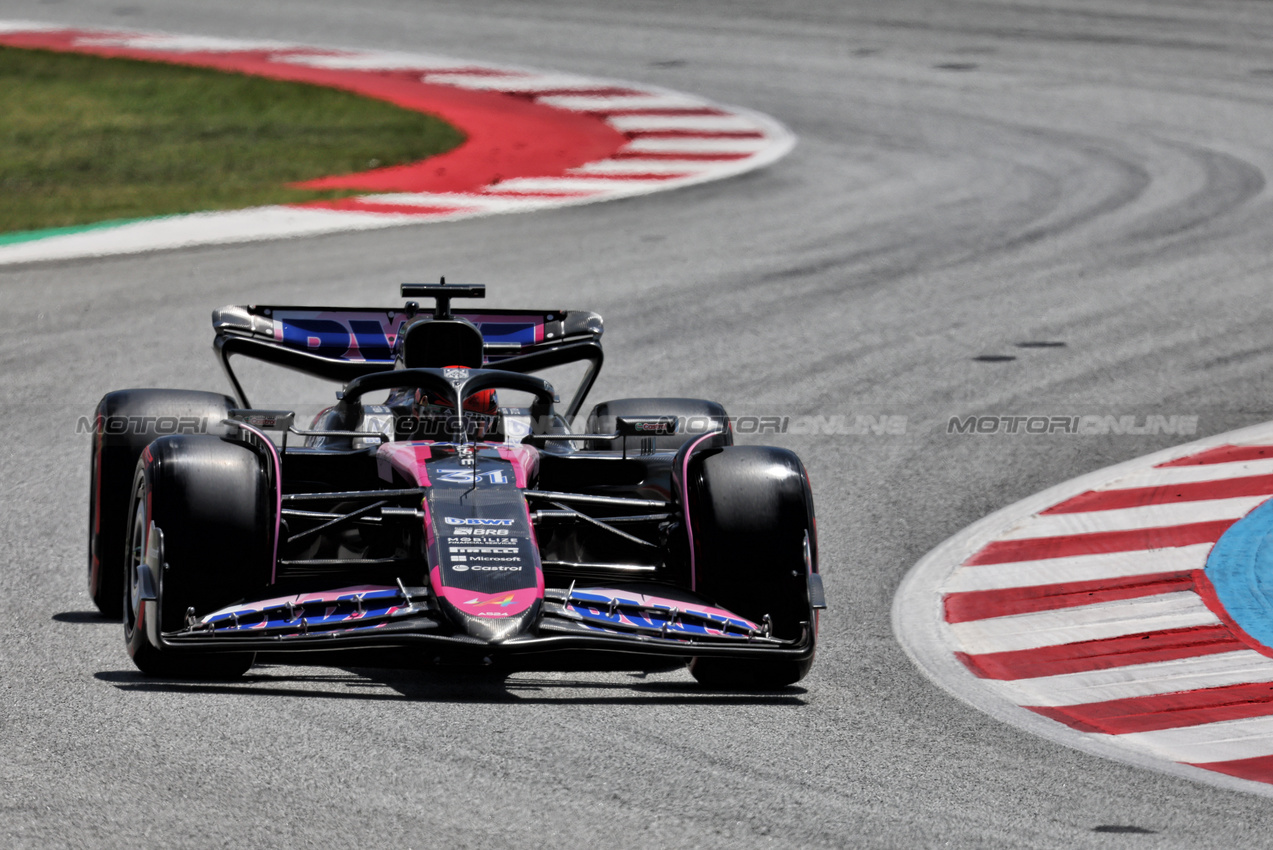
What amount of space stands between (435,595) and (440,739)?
549mm

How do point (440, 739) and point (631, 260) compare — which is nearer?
point (440, 739)

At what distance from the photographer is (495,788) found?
215 inches

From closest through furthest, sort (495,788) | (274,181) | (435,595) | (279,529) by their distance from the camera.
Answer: (495,788), (435,595), (279,529), (274,181)

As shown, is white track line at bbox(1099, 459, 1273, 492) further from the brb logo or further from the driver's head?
the brb logo

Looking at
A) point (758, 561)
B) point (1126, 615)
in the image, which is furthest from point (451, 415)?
point (1126, 615)

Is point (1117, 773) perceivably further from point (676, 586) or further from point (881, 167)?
point (881, 167)

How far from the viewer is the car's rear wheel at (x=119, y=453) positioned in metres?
7.30

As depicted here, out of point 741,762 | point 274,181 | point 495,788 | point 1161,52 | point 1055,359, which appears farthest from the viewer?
point 1161,52

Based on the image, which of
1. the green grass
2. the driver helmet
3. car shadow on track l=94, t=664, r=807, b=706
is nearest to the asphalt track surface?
car shadow on track l=94, t=664, r=807, b=706

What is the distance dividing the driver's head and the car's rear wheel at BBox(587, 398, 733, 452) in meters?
0.60

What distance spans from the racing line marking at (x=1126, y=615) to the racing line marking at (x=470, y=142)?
25.9ft

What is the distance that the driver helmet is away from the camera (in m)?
7.47

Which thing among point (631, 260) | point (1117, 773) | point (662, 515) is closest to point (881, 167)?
point (631, 260)

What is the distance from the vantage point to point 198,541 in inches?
253
